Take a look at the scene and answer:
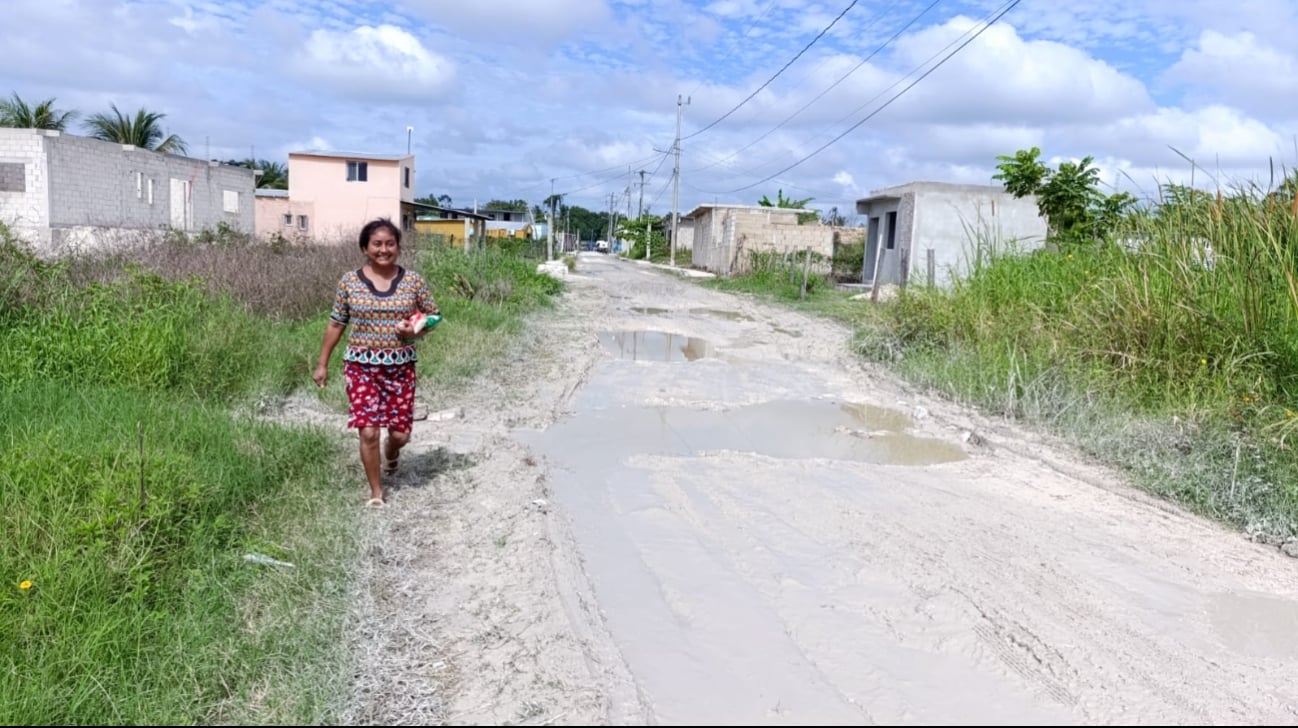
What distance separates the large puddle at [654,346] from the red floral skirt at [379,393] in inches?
224

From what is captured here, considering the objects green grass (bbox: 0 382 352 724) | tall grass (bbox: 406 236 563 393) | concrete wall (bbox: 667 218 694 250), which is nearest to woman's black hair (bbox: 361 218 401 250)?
green grass (bbox: 0 382 352 724)

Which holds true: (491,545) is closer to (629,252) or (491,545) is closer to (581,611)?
(581,611)

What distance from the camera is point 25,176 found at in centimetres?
2297

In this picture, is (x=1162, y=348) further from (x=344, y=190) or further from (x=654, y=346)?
(x=344, y=190)

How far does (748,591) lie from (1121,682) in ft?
4.44

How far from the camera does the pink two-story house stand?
139ft

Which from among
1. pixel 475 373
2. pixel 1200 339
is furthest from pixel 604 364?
pixel 1200 339

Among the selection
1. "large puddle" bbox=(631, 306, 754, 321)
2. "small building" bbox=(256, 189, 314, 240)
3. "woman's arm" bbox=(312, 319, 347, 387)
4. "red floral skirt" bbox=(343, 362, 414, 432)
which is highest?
"small building" bbox=(256, 189, 314, 240)

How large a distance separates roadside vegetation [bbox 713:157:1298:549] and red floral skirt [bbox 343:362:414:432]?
453cm

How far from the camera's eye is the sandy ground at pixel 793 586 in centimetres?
281

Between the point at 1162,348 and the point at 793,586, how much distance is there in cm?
487

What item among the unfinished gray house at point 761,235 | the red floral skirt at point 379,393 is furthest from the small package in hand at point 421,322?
the unfinished gray house at point 761,235

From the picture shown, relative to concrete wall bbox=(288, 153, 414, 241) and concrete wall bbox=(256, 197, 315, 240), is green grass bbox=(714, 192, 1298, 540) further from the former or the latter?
concrete wall bbox=(256, 197, 315, 240)

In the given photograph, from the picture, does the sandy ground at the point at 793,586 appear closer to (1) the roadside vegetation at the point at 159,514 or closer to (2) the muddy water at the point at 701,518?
(2) the muddy water at the point at 701,518
